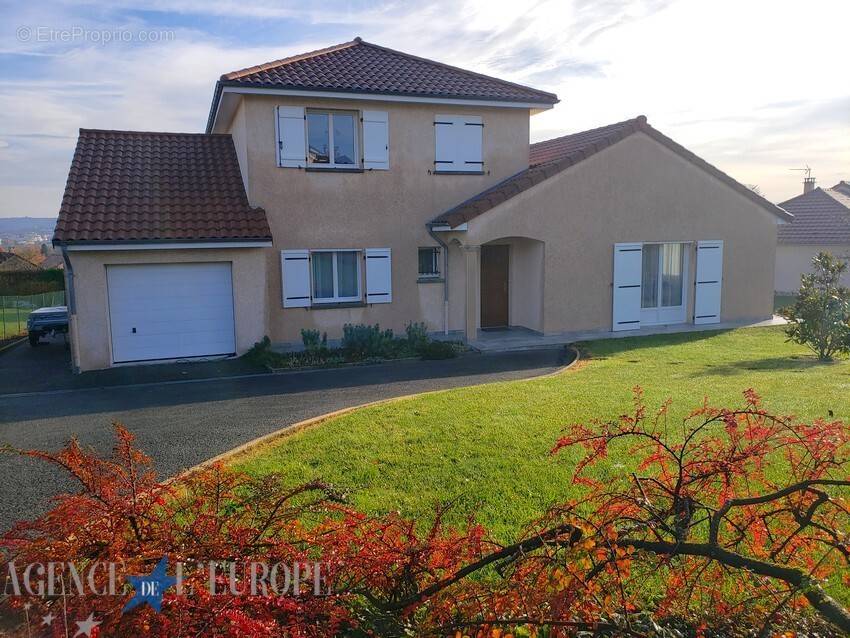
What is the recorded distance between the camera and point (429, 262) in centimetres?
1697

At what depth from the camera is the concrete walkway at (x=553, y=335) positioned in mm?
15312

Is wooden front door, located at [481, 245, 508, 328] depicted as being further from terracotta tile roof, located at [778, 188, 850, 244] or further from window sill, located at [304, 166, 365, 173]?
terracotta tile roof, located at [778, 188, 850, 244]

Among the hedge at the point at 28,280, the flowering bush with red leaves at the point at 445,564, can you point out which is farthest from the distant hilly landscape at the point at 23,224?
the flowering bush with red leaves at the point at 445,564

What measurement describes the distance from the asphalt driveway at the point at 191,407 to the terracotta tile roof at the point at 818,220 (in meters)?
18.7

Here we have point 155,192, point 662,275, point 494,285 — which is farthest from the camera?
point 494,285

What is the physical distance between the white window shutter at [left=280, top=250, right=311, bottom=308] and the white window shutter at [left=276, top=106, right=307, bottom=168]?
2081 millimetres

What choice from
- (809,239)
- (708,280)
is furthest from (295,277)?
(809,239)

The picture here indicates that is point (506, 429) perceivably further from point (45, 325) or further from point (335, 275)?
point (45, 325)

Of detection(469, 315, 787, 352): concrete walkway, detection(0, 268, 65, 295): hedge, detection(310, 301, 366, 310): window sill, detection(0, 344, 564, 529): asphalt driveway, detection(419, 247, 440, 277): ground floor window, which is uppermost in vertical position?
detection(419, 247, 440, 277): ground floor window

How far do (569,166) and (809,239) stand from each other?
55.1ft

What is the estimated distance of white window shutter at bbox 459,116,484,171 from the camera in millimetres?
16656

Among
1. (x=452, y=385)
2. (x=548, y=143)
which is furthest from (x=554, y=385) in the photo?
(x=548, y=143)

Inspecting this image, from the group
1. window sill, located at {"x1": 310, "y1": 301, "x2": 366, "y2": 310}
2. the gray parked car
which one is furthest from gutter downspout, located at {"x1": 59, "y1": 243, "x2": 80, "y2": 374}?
window sill, located at {"x1": 310, "y1": 301, "x2": 366, "y2": 310}

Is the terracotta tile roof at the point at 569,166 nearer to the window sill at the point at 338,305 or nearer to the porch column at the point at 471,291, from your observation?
the porch column at the point at 471,291
